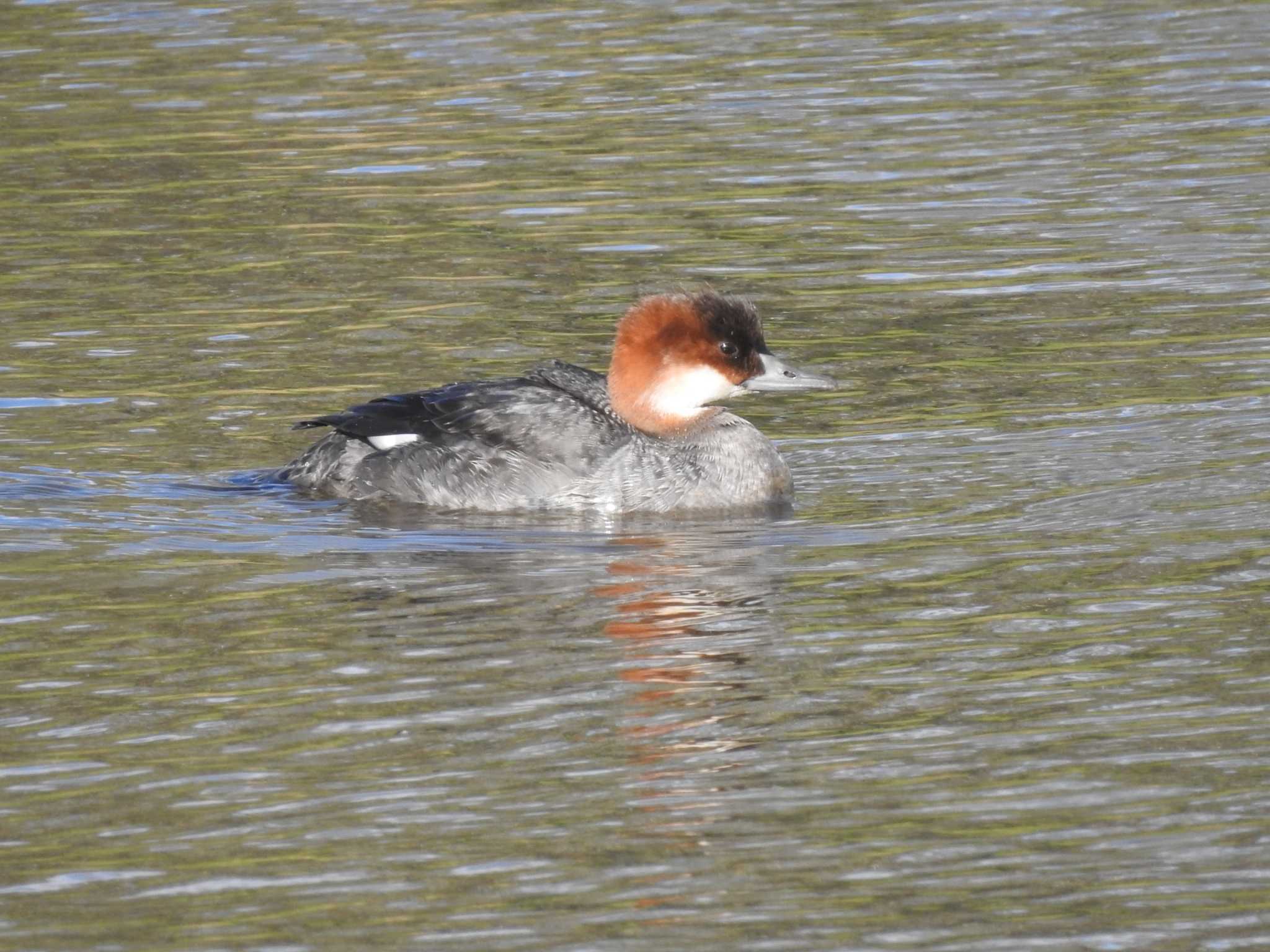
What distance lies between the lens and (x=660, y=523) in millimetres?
11633

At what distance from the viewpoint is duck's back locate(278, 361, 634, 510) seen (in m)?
11.7

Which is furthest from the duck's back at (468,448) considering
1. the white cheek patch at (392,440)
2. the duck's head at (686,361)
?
the duck's head at (686,361)

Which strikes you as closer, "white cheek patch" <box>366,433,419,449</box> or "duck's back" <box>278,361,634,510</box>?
"duck's back" <box>278,361,634,510</box>

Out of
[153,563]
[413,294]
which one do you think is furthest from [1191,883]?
[413,294]

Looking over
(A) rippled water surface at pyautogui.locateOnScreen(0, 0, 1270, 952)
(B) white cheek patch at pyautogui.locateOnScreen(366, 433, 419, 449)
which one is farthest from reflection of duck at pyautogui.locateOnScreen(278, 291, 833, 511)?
(A) rippled water surface at pyautogui.locateOnScreen(0, 0, 1270, 952)

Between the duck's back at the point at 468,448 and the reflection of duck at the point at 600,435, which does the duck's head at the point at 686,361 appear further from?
the duck's back at the point at 468,448

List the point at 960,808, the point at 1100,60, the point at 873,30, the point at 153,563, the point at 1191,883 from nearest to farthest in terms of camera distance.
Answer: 1. the point at 1191,883
2. the point at 960,808
3. the point at 153,563
4. the point at 1100,60
5. the point at 873,30

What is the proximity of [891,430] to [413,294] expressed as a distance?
13.8ft

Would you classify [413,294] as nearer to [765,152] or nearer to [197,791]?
[765,152]

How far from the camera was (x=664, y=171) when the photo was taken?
59.9 feet

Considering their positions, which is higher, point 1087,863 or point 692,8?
point 692,8

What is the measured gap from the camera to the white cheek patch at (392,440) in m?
11.9

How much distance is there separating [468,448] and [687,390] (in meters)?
1.19

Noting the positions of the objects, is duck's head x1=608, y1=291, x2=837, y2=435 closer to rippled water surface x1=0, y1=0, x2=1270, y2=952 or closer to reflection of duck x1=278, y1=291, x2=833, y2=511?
reflection of duck x1=278, y1=291, x2=833, y2=511
